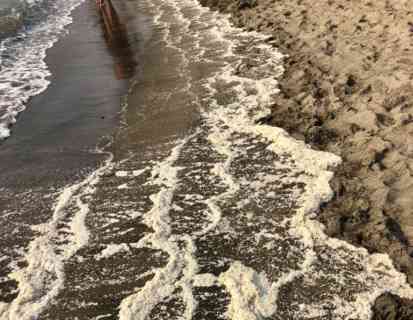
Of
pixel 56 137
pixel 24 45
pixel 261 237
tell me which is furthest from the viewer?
pixel 24 45

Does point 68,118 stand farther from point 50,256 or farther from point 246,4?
point 246,4

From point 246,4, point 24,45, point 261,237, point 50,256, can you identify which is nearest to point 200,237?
point 261,237

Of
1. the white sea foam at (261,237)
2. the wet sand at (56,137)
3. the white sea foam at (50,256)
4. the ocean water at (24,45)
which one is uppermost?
the ocean water at (24,45)

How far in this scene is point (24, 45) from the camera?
12758 millimetres

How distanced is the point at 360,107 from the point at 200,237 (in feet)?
9.58

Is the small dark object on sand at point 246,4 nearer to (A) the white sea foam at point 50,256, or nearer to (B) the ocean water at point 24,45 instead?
(B) the ocean water at point 24,45

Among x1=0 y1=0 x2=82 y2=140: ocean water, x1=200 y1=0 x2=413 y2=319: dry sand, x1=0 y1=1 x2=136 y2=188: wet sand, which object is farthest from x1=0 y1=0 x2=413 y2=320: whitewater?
x1=0 y1=0 x2=82 y2=140: ocean water

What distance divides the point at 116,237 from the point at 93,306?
0.85m

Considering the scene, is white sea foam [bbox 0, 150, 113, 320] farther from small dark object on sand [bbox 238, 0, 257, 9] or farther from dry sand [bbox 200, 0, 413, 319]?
small dark object on sand [bbox 238, 0, 257, 9]

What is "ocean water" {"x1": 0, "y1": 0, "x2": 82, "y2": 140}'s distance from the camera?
8.53 m

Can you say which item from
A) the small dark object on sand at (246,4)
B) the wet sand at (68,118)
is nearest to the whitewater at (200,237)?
the wet sand at (68,118)

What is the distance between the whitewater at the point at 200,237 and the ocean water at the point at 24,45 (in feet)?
8.72

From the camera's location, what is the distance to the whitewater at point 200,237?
12.2ft

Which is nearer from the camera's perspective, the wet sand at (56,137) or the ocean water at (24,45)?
the wet sand at (56,137)
